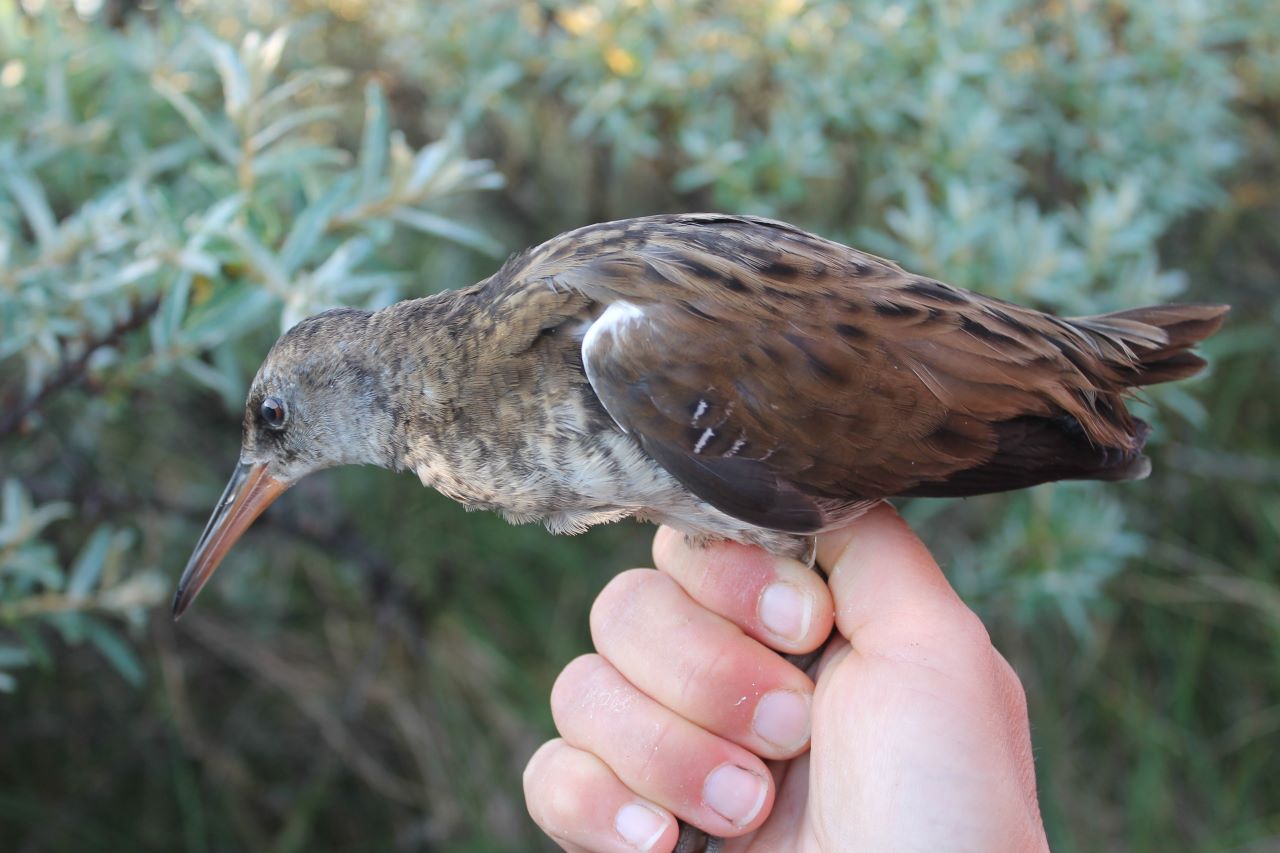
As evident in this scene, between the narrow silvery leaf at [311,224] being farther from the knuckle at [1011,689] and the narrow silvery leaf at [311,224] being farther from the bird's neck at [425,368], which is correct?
the knuckle at [1011,689]

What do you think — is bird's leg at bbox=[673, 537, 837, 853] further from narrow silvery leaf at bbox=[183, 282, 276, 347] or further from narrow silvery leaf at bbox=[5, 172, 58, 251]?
narrow silvery leaf at bbox=[5, 172, 58, 251]

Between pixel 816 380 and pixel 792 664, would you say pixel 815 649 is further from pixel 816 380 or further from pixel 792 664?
pixel 816 380

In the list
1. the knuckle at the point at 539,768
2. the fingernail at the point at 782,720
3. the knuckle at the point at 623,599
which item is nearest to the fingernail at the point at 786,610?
the fingernail at the point at 782,720

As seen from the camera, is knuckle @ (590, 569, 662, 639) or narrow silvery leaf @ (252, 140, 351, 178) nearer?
knuckle @ (590, 569, 662, 639)

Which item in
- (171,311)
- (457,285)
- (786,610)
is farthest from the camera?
(457,285)

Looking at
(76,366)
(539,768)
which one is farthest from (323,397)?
(539,768)

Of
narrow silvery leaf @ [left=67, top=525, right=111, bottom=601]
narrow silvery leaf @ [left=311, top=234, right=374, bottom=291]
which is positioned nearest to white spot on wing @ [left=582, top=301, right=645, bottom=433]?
narrow silvery leaf @ [left=311, top=234, right=374, bottom=291]

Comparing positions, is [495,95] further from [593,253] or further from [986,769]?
[986,769]
